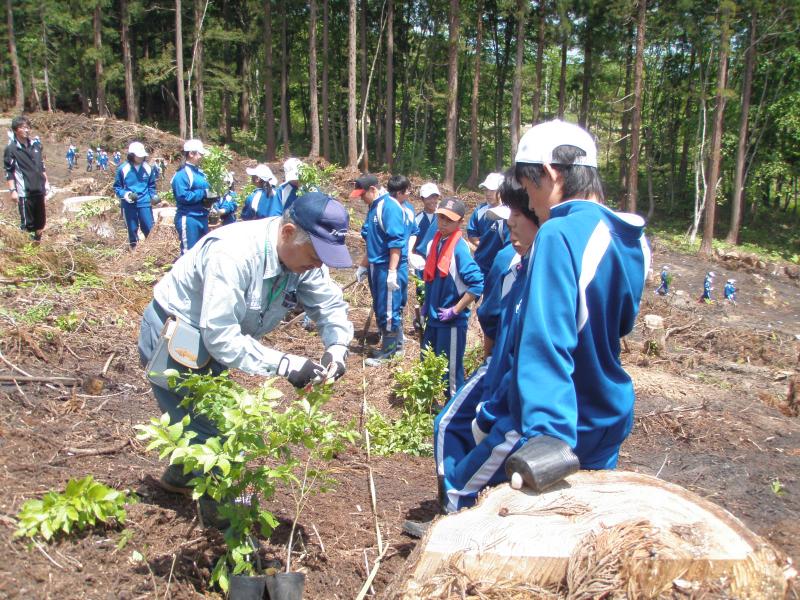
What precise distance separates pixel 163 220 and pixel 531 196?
11917mm

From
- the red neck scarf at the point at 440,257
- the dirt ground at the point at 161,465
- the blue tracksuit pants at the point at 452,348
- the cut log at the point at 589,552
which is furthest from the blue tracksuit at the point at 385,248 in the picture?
the cut log at the point at 589,552

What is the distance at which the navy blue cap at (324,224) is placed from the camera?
2.94 meters

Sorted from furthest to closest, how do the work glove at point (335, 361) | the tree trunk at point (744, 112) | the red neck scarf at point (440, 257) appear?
the tree trunk at point (744, 112) → the red neck scarf at point (440, 257) → the work glove at point (335, 361)

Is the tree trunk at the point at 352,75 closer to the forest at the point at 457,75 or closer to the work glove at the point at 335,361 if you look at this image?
the forest at the point at 457,75

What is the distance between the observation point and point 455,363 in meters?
6.12

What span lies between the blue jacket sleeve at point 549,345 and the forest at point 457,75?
22031 mm

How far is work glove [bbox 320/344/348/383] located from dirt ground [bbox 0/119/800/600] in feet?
2.94

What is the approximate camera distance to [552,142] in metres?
2.23

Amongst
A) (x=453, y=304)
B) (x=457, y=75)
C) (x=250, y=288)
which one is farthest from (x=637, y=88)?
(x=250, y=288)

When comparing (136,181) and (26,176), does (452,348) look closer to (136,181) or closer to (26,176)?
(26,176)

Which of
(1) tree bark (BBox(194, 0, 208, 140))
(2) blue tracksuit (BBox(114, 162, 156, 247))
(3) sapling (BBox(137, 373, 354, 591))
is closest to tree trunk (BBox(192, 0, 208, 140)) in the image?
(1) tree bark (BBox(194, 0, 208, 140))

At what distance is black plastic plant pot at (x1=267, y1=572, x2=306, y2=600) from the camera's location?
2756mm

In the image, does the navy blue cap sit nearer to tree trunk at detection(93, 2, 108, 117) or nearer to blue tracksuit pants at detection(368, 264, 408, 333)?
blue tracksuit pants at detection(368, 264, 408, 333)

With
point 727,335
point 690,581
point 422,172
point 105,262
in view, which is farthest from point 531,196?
point 422,172
